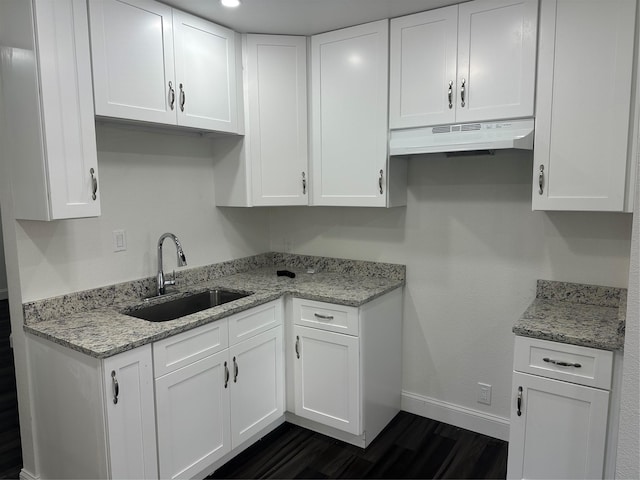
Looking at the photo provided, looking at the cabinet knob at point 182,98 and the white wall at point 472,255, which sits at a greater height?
the cabinet knob at point 182,98

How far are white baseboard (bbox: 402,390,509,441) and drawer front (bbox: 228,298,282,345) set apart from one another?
107 centimetres

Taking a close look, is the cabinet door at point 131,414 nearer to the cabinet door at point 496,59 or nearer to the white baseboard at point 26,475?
the white baseboard at point 26,475

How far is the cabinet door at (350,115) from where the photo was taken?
2531mm

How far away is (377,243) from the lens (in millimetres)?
2967

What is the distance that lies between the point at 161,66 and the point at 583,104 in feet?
6.56

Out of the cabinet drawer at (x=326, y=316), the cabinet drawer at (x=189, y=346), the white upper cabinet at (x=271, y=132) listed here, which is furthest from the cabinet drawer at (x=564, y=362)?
the white upper cabinet at (x=271, y=132)

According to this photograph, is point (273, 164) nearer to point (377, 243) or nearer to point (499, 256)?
point (377, 243)

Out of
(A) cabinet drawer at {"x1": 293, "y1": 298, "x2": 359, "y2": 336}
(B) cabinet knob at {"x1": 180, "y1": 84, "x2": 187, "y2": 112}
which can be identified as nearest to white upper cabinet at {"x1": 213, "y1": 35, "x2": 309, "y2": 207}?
(B) cabinet knob at {"x1": 180, "y1": 84, "x2": 187, "y2": 112}

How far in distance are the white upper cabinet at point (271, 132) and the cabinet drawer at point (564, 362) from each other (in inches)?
60.6

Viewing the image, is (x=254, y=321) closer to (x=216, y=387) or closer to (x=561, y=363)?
(x=216, y=387)

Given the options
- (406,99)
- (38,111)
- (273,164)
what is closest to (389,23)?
(406,99)

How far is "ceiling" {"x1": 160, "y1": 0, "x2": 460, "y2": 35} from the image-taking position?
225 cm

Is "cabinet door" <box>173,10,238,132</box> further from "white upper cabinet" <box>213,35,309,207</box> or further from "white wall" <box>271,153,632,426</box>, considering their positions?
"white wall" <box>271,153,632,426</box>

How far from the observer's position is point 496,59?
2.18m
